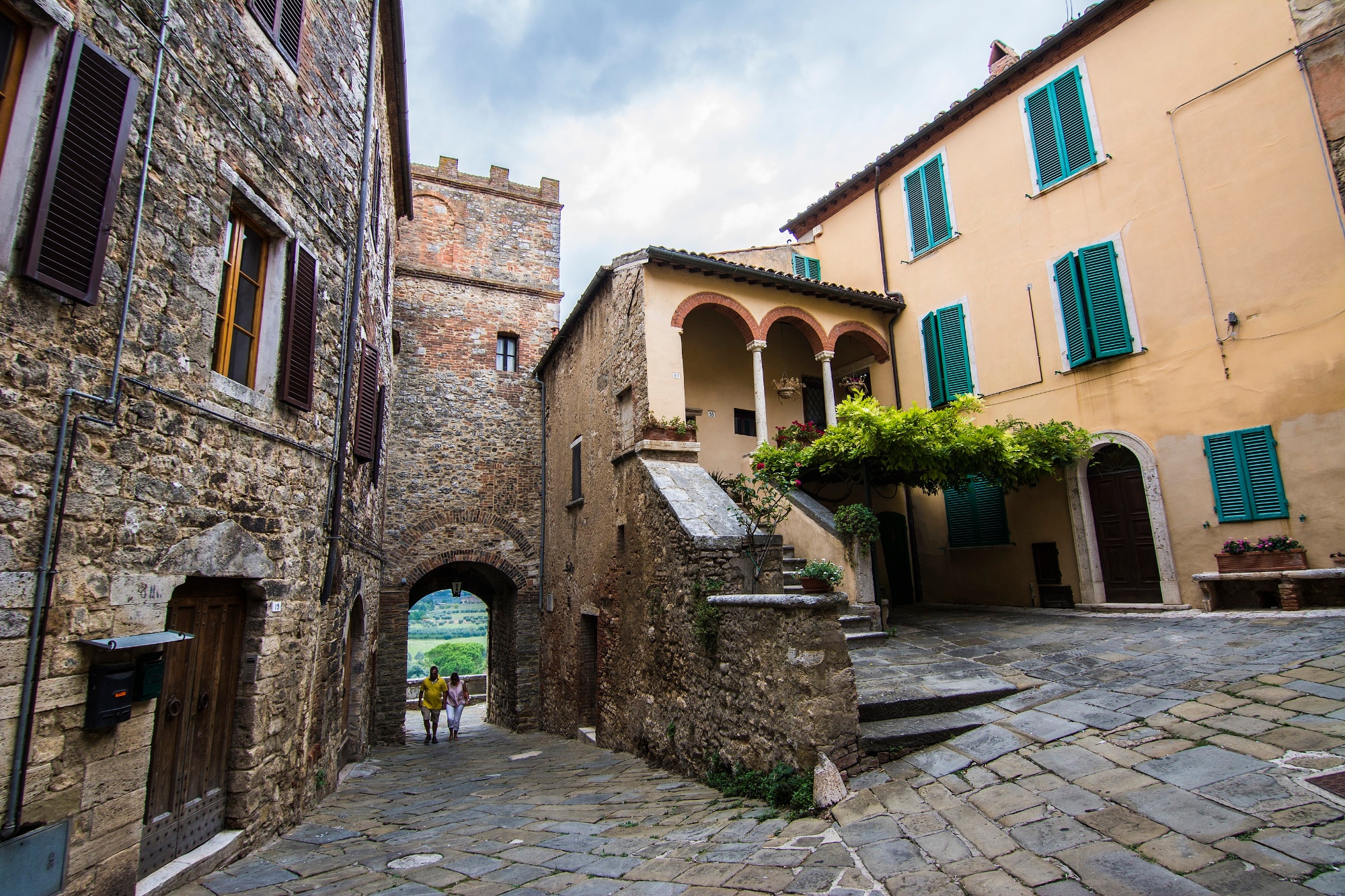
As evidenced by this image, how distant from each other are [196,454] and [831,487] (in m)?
8.90

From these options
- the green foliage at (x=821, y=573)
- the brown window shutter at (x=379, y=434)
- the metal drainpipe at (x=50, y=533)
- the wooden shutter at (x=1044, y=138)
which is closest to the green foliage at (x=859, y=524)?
A: the green foliage at (x=821, y=573)

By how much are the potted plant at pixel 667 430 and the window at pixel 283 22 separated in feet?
16.8

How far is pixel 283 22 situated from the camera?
18.0 feet

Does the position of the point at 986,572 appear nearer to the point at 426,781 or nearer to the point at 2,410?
the point at 426,781

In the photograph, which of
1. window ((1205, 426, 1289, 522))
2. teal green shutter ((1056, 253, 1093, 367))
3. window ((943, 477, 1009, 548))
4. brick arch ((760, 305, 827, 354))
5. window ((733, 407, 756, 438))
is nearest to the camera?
window ((1205, 426, 1289, 522))

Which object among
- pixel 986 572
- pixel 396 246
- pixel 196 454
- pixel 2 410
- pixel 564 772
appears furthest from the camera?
pixel 396 246

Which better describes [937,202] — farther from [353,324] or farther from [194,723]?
[194,723]

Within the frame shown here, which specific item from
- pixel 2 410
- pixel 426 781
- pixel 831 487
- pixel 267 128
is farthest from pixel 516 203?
pixel 2 410

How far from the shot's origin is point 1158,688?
5.29 metres

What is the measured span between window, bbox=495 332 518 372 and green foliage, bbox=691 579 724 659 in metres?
9.49

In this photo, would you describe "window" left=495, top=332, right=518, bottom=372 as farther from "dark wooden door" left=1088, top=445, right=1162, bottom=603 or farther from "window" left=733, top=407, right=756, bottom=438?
"dark wooden door" left=1088, top=445, right=1162, bottom=603

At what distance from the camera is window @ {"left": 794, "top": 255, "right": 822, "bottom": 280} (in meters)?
14.1

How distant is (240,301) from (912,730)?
19.7ft

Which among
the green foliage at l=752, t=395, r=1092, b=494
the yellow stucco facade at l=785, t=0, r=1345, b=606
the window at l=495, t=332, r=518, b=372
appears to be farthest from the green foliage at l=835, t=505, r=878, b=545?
the window at l=495, t=332, r=518, b=372
